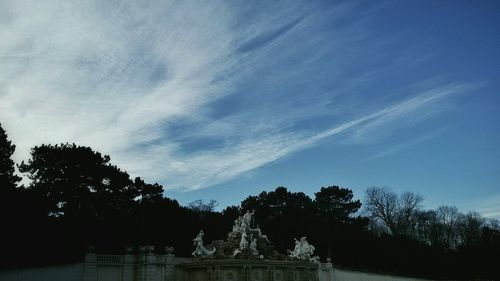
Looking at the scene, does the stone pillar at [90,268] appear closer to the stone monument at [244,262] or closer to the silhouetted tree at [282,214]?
the stone monument at [244,262]

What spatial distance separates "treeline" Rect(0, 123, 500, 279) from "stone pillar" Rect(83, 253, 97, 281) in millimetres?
1107

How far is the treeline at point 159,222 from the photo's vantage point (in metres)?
27.6

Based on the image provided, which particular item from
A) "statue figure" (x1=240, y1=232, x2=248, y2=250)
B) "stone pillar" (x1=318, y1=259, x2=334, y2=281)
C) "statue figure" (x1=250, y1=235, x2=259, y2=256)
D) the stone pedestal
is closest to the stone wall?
the stone pedestal

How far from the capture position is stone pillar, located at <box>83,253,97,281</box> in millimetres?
27116

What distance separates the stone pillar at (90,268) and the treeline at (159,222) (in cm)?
111

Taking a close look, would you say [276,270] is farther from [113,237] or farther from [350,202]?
[350,202]

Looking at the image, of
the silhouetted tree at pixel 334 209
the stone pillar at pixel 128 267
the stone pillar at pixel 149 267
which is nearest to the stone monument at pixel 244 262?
the stone pillar at pixel 149 267

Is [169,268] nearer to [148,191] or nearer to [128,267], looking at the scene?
[128,267]

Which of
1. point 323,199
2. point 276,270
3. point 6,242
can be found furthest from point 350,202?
point 6,242

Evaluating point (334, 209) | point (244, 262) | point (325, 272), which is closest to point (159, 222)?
point (244, 262)

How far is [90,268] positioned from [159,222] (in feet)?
36.3

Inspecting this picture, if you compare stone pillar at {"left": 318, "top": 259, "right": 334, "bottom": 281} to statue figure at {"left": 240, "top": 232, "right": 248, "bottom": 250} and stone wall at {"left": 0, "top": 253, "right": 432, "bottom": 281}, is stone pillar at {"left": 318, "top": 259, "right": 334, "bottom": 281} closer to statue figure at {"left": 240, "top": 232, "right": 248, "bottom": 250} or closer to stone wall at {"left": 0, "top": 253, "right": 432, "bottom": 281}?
stone wall at {"left": 0, "top": 253, "right": 432, "bottom": 281}

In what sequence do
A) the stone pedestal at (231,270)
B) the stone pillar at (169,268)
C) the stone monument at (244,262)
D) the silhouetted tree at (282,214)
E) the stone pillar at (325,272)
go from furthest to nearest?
the silhouetted tree at (282,214), the stone pillar at (325,272), the stone monument at (244,262), the stone pedestal at (231,270), the stone pillar at (169,268)

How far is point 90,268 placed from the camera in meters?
27.4
